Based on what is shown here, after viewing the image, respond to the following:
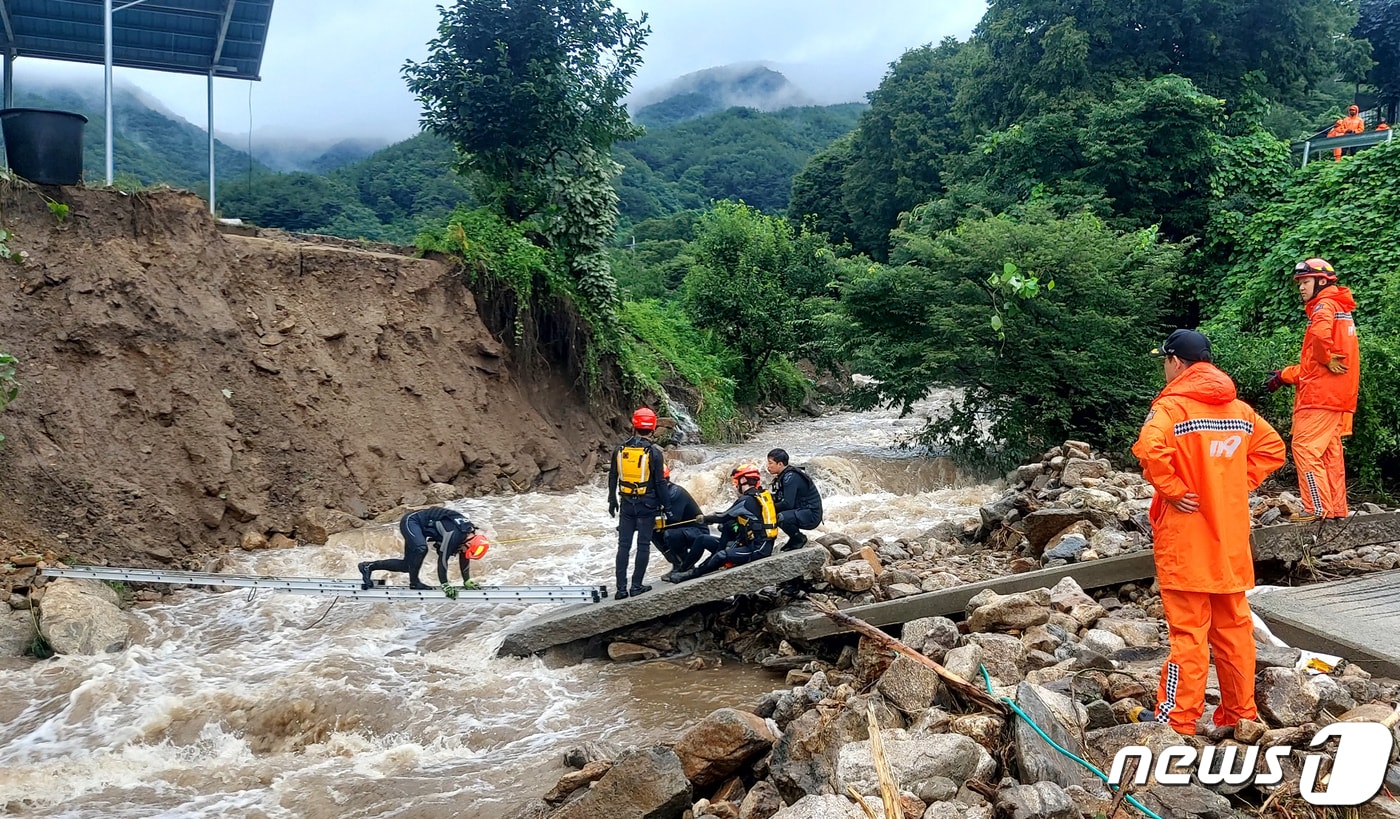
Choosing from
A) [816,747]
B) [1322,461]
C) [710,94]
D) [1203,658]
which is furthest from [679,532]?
[710,94]

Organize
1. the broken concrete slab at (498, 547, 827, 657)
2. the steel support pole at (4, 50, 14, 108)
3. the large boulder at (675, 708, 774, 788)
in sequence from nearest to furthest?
the large boulder at (675, 708, 774, 788) → the broken concrete slab at (498, 547, 827, 657) → the steel support pole at (4, 50, 14, 108)

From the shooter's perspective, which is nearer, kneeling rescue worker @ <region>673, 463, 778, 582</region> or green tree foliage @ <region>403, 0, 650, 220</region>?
kneeling rescue worker @ <region>673, 463, 778, 582</region>

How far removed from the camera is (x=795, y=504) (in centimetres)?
843

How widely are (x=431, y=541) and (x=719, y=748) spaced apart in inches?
190

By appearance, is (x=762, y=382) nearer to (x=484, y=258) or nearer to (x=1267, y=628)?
(x=484, y=258)

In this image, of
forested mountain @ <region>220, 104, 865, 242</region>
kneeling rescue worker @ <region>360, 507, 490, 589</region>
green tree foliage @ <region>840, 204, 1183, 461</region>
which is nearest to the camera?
kneeling rescue worker @ <region>360, 507, 490, 589</region>

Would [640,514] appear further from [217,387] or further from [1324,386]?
[217,387]

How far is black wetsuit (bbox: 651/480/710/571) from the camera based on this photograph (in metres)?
8.42

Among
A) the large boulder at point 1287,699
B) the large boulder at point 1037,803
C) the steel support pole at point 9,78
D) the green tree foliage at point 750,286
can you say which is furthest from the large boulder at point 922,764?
the green tree foliage at point 750,286

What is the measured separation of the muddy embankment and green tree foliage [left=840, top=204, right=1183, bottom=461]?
6552 mm

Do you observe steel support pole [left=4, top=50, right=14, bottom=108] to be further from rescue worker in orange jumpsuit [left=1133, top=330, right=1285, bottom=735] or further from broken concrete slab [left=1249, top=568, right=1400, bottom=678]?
broken concrete slab [left=1249, top=568, right=1400, bottom=678]

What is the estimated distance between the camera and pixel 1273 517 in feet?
26.2

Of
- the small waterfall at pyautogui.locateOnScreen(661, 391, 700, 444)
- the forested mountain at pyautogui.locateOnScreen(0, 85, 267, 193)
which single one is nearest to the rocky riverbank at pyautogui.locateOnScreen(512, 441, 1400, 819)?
the small waterfall at pyautogui.locateOnScreen(661, 391, 700, 444)

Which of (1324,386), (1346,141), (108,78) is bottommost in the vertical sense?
(1324,386)
